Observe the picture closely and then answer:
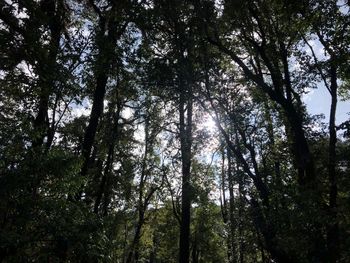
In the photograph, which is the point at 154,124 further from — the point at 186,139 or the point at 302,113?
the point at 302,113

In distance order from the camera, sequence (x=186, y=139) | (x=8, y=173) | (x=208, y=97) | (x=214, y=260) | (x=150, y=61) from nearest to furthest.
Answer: (x=8, y=173) < (x=150, y=61) < (x=208, y=97) < (x=186, y=139) < (x=214, y=260)

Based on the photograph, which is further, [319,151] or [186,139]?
[186,139]

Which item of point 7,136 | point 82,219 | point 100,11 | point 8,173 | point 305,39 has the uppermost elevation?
point 100,11

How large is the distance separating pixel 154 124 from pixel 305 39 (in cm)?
898

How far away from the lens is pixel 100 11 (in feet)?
54.0

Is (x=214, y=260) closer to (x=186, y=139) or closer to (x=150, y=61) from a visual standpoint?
(x=186, y=139)

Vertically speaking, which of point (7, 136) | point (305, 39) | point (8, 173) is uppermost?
point (305, 39)

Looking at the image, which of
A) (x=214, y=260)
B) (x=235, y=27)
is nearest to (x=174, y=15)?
(x=235, y=27)

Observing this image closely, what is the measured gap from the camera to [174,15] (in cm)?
1209

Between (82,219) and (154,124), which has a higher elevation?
(154,124)

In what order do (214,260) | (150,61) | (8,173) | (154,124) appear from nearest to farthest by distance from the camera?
1. (8,173)
2. (150,61)
3. (154,124)
4. (214,260)

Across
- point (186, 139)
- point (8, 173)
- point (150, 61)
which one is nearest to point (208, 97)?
point (150, 61)

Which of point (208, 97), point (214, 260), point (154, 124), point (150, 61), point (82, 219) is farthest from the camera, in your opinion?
point (214, 260)

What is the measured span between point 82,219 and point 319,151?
8666 millimetres
